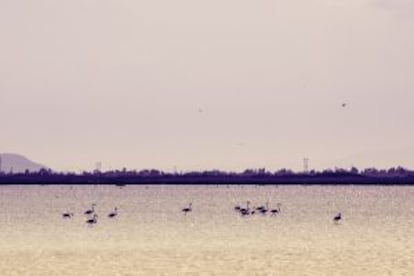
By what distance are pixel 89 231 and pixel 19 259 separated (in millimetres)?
28436

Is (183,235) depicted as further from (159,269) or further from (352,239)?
(159,269)

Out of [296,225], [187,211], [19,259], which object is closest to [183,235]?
[296,225]

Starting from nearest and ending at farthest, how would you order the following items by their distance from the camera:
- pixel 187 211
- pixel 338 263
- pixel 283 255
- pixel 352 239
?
pixel 338 263 → pixel 283 255 → pixel 352 239 → pixel 187 211

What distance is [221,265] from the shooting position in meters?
44.6

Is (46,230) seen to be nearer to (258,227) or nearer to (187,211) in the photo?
(258,227)

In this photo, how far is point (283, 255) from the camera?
50000 millimetres

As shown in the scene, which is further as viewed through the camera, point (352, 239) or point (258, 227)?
point (258, 227)

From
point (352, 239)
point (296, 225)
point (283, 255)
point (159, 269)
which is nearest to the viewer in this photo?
point (159, 269)

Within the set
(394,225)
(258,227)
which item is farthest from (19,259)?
(394,225)

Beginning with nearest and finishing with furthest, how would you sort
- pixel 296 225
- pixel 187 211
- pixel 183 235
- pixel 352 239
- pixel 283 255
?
pixel 283 255, pixel 352 239, pixel 183 235, pixel 296 225, pixel 187 211

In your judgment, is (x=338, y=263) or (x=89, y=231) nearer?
(x=338, y=263)

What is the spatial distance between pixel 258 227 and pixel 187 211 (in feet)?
107

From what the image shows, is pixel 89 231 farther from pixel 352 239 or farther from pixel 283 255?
pixel 283 255

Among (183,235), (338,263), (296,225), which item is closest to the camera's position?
(338,263)
